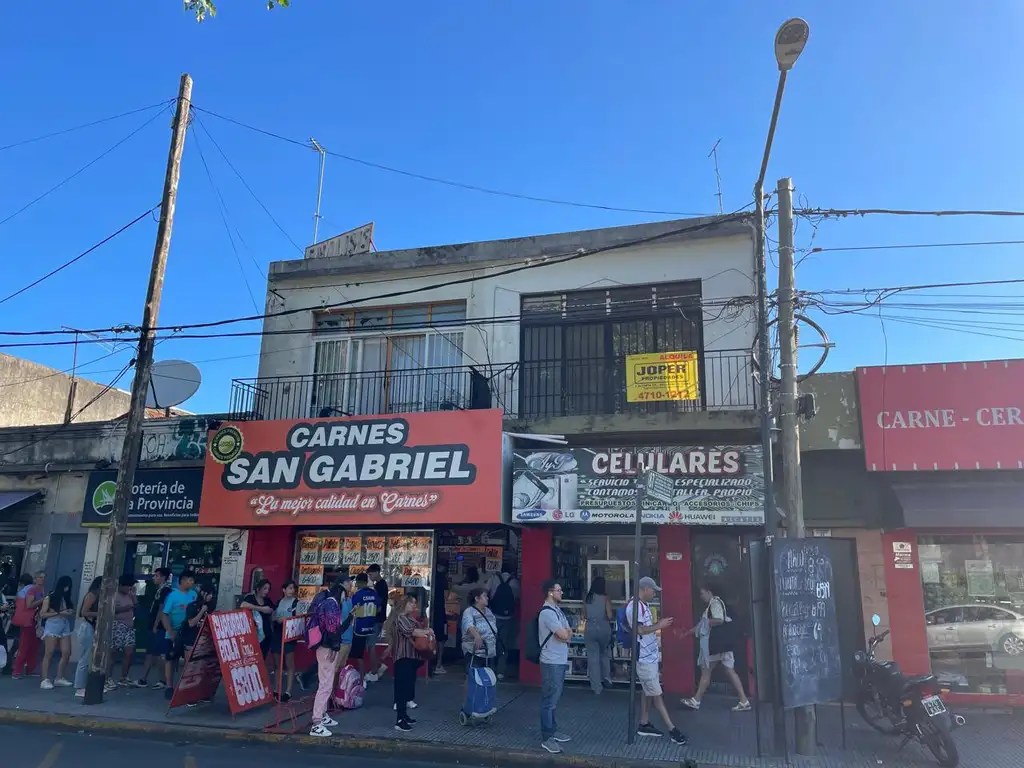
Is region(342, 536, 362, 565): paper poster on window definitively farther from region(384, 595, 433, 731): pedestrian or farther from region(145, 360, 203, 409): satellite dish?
region(384, 595, 433, 731): pedestrian

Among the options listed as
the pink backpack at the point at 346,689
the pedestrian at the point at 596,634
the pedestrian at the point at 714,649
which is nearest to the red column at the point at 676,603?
the pedestrian at the point at 714,649

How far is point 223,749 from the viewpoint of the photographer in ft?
29.0

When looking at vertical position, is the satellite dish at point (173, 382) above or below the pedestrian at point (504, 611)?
above

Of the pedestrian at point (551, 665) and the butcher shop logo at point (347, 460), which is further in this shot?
the butcher shop logo at point (347, 460)

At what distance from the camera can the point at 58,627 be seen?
12203 mm

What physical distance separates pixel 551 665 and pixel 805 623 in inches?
115

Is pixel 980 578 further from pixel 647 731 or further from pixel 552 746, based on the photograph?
pixel 552 746

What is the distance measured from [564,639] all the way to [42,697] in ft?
26.4

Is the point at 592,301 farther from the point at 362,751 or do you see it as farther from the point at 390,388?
the point at 362,751

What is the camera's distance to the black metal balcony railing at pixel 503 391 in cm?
1259

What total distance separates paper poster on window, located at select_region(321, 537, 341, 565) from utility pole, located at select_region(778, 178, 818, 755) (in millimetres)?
8542

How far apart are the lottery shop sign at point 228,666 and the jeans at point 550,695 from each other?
13.5ft

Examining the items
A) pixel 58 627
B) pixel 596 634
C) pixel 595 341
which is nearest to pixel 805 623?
pixel 596 634

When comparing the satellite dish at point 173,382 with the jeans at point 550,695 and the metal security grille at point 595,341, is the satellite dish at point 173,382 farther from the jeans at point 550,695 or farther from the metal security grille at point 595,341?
the jeans at point 550,695
